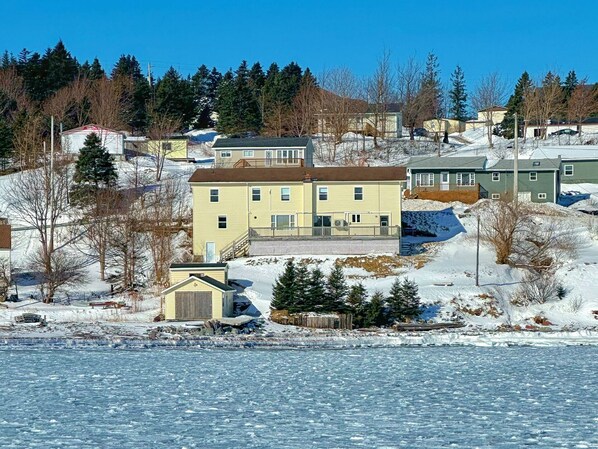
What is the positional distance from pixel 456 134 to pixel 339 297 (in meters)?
75.4

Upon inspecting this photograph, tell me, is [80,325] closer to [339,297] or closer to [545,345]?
[339,297]

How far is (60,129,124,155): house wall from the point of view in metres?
83.7

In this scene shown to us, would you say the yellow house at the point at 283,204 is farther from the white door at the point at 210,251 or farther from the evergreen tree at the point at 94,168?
the evergreen tree at the point at 94,168

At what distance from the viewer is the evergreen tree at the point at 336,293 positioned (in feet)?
143

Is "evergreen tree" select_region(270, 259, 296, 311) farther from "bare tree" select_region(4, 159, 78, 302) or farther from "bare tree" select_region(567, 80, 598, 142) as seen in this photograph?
"bare tree" select_region(567, 80, 598, 142)

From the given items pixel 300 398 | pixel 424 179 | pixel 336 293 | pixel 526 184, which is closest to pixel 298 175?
pixel 336 293

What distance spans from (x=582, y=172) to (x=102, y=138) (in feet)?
127

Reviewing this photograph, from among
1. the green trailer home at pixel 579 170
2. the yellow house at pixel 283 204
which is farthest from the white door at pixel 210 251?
the green trailer home at pixel 579 170

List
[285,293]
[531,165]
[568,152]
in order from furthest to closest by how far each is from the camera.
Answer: [568,152] < [531,165] < [285,293]

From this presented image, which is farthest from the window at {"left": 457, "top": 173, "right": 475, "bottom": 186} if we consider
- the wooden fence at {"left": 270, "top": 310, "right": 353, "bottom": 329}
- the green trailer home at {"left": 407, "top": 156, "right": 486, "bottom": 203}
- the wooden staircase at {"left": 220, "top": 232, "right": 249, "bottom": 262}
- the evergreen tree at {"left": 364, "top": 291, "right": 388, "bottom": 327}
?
the wooden fence at {"left": 270, "top": 310, "right": 353, "bottom": 329}

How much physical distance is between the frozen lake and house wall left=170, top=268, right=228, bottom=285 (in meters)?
8.84

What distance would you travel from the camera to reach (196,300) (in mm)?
44156

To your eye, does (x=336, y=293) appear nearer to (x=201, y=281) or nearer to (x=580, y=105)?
(x=201, y=281)

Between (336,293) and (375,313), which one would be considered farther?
(336,293)
